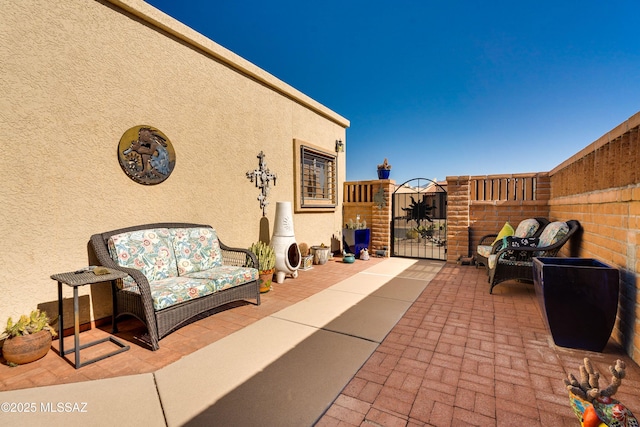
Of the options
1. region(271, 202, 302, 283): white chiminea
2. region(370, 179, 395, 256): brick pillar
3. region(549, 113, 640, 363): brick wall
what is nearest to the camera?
region(549, 113, 640, 363): brick wall

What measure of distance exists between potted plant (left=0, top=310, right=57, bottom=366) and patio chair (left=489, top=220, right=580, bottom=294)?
5.29m

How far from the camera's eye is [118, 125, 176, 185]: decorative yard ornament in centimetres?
325

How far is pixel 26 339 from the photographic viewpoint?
233 cm

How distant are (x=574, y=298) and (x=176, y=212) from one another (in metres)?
4.55

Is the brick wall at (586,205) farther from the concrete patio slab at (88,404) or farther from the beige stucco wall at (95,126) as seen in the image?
the beige stucco wall at (95,126)

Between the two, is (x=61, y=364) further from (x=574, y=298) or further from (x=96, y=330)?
(x=574, y=298)

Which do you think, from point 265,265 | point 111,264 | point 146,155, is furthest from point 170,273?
point 146,155

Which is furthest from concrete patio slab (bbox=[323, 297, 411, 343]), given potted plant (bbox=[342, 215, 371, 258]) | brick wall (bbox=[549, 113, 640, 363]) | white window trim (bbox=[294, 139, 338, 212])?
potted plant (bbox=[342, 215, 371, 258])

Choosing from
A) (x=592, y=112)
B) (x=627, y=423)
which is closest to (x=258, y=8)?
(x=627, y=423)

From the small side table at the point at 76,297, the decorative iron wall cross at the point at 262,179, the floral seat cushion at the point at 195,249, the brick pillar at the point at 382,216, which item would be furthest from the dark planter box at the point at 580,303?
the brick pillar at the point at 382,216

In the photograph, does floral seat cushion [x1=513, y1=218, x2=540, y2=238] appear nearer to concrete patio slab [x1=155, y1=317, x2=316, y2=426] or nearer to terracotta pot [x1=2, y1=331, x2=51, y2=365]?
concrete patio slab [x1=155, y1=317, x2=316, y2=426]

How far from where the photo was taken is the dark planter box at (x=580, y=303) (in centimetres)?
236

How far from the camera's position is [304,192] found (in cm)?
662

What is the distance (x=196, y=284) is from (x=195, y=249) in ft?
2.61
